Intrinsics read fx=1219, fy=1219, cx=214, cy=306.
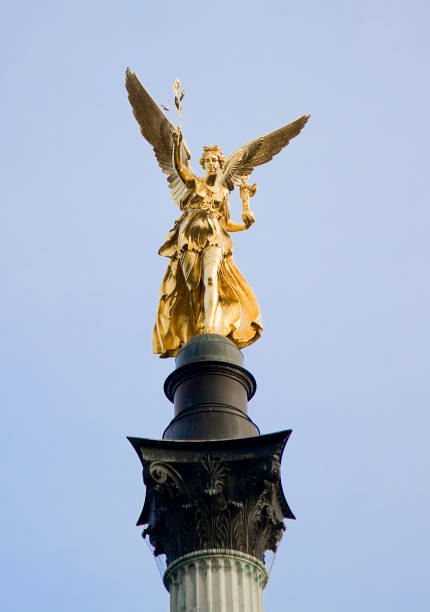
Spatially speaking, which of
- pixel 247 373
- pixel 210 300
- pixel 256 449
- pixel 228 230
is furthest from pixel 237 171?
pixel 256 449

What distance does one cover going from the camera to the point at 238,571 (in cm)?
1778

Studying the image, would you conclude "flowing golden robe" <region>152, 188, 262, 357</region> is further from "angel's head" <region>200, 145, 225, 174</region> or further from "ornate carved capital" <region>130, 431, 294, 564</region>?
"ornate carved capital" <region>130, 431, 294, 564</region>

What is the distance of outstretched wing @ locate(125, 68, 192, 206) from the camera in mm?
25328

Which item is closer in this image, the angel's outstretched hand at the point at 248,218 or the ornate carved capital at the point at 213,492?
the ornate carved capital at the point at 213,492

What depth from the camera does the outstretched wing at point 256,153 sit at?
24625mm

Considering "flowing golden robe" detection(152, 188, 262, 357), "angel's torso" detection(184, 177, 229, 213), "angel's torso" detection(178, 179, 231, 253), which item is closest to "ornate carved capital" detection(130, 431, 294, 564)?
"flowing golden robe" detection(152, 188, 262, 357)

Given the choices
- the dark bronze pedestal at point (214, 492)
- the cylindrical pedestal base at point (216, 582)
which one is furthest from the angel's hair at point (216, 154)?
the cylindrical pedestal base at point (216, 582)

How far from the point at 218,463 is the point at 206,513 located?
0.77m

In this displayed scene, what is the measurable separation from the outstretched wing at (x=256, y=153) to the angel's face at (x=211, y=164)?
18cm

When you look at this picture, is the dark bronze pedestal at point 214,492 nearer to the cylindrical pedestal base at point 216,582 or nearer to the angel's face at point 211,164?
the cylindrical pedestal base at point 216,582

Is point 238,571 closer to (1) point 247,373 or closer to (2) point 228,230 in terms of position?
(1) point 247,373

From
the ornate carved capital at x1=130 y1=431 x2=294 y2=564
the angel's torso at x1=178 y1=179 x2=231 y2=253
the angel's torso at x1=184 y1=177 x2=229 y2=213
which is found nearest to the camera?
the ornate carved capital at x1=130 y1=431 x2=294 y2=564

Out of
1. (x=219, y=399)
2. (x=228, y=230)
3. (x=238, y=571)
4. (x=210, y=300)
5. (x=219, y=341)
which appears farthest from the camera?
(x=228, y=230)

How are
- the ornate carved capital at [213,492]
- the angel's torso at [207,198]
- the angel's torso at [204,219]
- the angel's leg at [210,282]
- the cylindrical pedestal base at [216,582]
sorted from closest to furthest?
the cylindrical pedestal base at [216,582]
the ornate carved capital at [213,492]
the angel's leg at [210,282]
the angel's torso at [204,219]
the angel's torso at [207,198]
